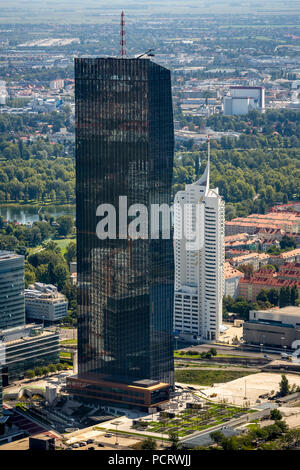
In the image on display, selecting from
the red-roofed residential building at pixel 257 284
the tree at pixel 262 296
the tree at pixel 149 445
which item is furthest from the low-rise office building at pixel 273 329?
the tree at pixel 149 445

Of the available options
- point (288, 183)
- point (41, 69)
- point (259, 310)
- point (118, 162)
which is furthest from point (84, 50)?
point (118, 162)

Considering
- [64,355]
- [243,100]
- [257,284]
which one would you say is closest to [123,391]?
[64,355]

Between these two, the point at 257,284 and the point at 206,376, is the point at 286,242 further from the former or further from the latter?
the point at 206,376

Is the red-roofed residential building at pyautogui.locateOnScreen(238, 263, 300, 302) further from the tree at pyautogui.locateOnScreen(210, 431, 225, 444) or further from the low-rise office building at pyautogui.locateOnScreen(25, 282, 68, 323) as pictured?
the tree at pyautogui.locateOnScreen(210, 431, 225, 444)

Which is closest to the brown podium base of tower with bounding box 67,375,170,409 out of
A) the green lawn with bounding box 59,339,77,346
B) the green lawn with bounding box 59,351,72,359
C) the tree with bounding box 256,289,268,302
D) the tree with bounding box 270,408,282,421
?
the tree with bounding box 270,408,282,421

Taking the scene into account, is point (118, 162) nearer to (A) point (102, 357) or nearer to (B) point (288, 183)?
(A) point (102, 357)

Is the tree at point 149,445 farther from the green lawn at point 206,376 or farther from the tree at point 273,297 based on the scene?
the tree at point 273,297

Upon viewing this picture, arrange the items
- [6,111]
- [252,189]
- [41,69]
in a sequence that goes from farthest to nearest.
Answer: [41,69] → [6,111] → [252,189]
